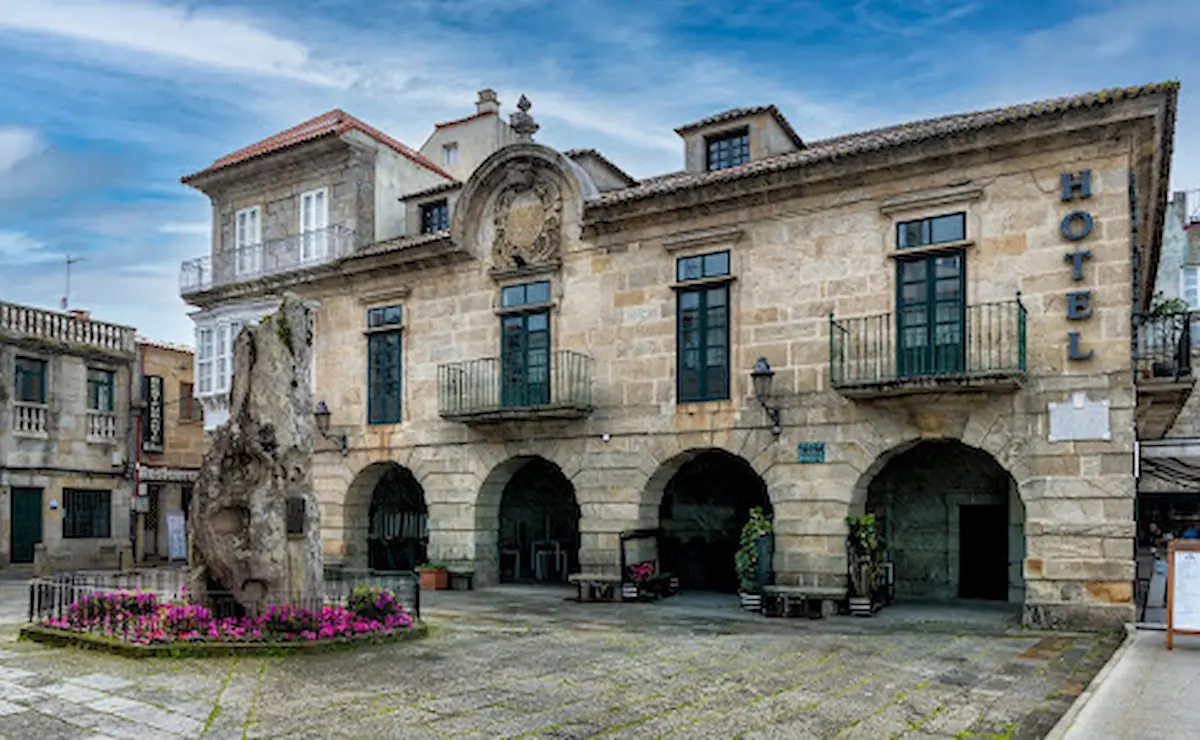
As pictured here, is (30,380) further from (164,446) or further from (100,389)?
(164,446)

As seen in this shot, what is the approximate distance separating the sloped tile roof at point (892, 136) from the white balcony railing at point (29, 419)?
16.6m

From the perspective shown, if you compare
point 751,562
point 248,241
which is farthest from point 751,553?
point 248,241

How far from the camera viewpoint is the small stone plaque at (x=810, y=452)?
15.7 metres

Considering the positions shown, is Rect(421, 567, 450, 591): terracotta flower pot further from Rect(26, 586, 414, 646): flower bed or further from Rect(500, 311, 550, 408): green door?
Rect(26, 586, 414, 646): flower bed

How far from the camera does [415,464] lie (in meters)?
20.3

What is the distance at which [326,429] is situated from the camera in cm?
2155

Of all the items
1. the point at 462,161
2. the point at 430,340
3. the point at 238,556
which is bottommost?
the point at 238,556

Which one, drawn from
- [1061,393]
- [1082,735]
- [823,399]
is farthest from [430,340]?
[1082,735]

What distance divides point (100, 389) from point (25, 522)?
4.15 metres

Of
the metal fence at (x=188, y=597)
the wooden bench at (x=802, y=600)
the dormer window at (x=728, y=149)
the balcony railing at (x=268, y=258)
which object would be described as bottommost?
the wooden bench at (x=802, y=600)

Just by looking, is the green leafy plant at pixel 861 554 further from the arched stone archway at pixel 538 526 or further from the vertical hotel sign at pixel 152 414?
the vertical hotel sign at pixel 152 414

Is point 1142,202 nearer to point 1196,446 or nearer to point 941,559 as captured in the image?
point 1196,446

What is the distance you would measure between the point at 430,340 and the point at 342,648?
9.88m

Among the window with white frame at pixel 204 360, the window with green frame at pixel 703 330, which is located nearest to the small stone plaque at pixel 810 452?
the window with green frame at pixel 703 330
